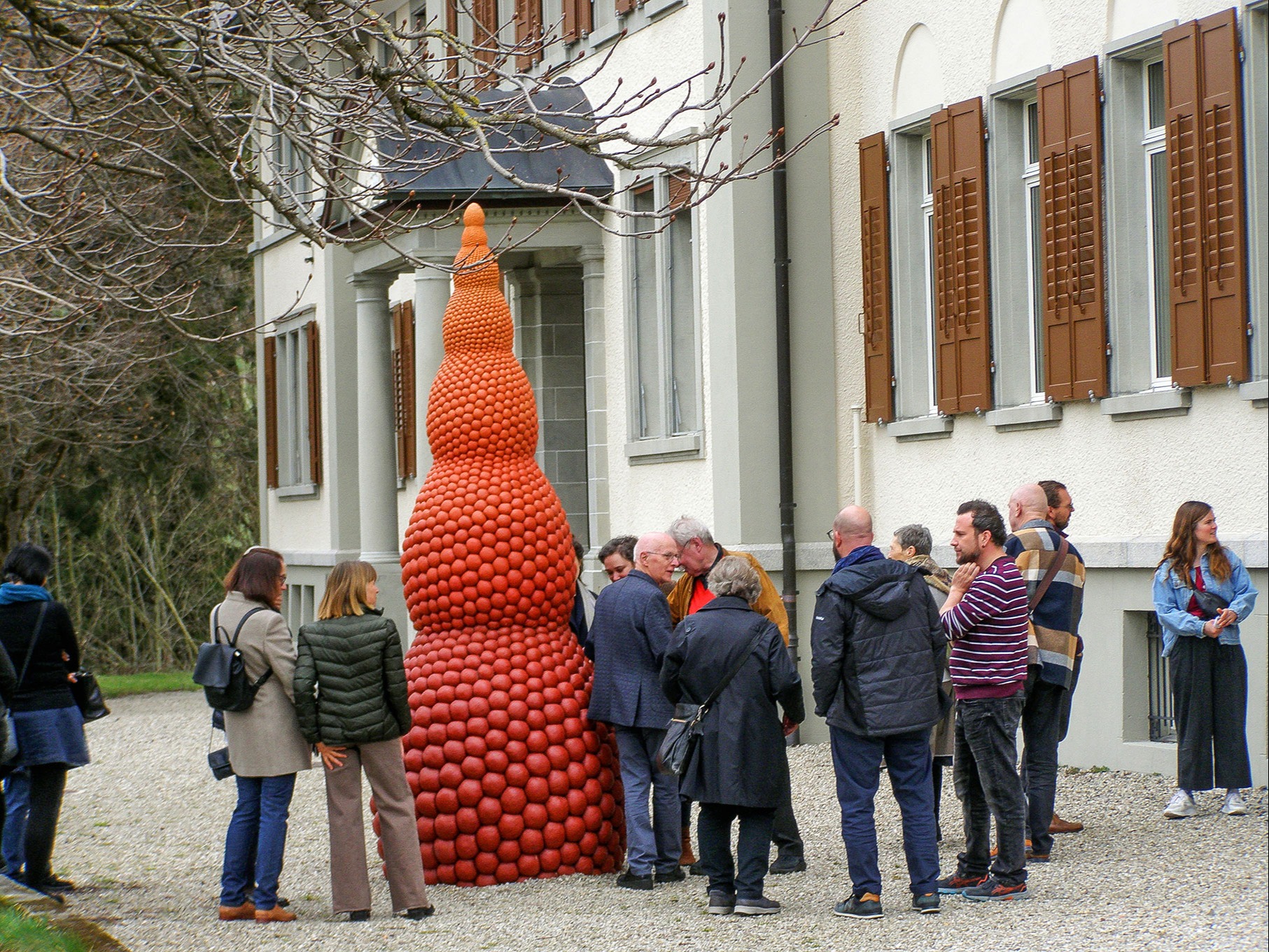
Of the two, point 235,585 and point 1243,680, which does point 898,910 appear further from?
point 235,585

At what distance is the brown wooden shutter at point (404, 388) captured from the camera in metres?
21.2

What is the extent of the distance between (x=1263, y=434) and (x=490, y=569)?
13.3ft

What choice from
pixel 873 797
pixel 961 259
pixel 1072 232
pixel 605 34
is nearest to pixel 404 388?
pixel 605 34

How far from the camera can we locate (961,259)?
41.4ft

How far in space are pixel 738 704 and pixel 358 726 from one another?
1706mm

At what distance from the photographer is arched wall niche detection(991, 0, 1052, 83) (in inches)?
469

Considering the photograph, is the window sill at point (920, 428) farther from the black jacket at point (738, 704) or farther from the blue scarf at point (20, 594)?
the blue scarf at point (20, 594)

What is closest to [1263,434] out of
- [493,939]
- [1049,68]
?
[1049,68]

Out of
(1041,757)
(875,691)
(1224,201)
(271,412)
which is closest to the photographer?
(875,691)

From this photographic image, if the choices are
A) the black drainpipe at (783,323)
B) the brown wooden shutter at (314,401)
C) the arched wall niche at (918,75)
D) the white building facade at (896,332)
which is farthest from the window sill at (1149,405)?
the brown wooden shutter at (314,401)

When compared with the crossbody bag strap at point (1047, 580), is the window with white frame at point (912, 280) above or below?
above

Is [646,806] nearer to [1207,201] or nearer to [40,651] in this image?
[40,651]

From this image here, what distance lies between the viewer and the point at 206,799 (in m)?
13.4

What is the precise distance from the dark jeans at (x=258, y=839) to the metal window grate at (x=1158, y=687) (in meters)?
5.50
